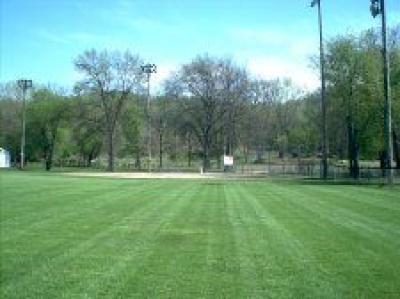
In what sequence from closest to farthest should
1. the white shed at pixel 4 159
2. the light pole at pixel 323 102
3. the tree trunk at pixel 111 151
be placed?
1. the light pole at pixel 323 102
2. the tree trunk at pixel 111 151
3. the white shed at pixel 4 159

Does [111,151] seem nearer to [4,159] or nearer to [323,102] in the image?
[4,159]

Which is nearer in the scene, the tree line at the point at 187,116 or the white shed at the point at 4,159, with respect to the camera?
the tree line at the point at 187,116

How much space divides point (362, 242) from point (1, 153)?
9443 cm

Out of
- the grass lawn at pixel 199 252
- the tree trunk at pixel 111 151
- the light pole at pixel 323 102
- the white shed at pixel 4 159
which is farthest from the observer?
the white shed at pixel 4 159

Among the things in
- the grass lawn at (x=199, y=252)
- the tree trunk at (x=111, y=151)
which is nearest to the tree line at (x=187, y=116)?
the tree trunk at (x=111, y=151)

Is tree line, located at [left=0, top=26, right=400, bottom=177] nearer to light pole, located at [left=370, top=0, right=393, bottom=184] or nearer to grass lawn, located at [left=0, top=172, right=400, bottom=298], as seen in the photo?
light pole, located at [left=370, top=0, right=393, bottom=184]

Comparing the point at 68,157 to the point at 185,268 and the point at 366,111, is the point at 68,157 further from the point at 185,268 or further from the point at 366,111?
the point at 185,268

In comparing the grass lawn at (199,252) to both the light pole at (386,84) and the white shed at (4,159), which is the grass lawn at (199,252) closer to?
the light pole at (386,84)

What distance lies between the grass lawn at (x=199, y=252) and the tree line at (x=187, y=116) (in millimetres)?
39645

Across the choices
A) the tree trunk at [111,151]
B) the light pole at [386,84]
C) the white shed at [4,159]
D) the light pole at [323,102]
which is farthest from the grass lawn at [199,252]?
the white shed at [4,159]

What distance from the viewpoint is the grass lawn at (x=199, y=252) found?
32.8 feet

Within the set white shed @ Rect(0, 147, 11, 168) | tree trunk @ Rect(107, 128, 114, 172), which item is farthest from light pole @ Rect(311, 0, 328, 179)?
white shed @ Rect(0, 147, 11, 168)

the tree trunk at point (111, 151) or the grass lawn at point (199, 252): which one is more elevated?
the tree trunk at point (111, 151)

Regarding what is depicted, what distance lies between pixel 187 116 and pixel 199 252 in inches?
3104
